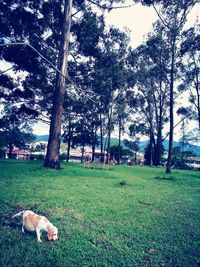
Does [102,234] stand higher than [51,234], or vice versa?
[51,234]

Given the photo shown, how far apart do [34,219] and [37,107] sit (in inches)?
748

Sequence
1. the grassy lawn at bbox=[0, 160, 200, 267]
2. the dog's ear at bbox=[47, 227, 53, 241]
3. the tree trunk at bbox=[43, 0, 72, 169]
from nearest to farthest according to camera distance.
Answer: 1. the grassy lawn at bbox=[0, 160, 200, 267]
2. the dog's ear at bbox=[47, 227, 53, 241]
3. the tree trunk at bbox=[43, 0, 72, 169]

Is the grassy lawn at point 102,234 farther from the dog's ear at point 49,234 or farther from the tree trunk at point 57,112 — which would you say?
the tree trunk at point 57,112

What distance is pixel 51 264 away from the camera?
6.91ft

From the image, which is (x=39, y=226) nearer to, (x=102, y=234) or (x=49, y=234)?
(x=49, y=234)

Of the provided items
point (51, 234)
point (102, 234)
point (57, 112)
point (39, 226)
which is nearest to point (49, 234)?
point (51, 234)

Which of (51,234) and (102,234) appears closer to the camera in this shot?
(51,234)

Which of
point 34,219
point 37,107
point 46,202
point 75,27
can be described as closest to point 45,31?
point 75,27

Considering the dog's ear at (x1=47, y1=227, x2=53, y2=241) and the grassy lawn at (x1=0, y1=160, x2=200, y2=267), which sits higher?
the dog's ear at (x1=47, y1=227, x2=53, y2=241)

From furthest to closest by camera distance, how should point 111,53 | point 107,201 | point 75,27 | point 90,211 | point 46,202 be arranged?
1. point 111,53
2. point 75,27
3. point 107,201
4. point 46,202
5. point 90,211

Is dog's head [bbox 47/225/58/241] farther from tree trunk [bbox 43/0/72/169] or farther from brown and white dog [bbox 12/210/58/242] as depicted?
tree trunk [bbox 43/0/72/169]

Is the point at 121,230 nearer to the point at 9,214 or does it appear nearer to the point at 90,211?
the point at 90,211

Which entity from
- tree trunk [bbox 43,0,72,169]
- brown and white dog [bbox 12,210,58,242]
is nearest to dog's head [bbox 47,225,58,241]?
brown and white dog [bbox 12,210,58,242]

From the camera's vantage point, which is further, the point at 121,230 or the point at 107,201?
the point at 107,201
